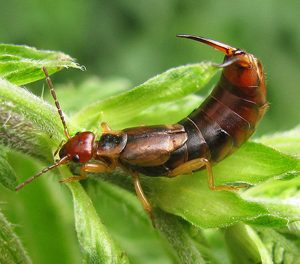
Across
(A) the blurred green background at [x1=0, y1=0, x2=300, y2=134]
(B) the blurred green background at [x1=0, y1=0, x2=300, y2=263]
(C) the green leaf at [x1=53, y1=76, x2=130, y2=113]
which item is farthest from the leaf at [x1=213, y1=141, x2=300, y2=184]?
(A) the blurred green background at [x1=0, y1=0, x2=300, y2=134]

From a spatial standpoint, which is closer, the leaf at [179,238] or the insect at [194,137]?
the leaf at [179,238]

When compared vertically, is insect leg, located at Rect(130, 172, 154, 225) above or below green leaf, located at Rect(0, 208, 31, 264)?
above

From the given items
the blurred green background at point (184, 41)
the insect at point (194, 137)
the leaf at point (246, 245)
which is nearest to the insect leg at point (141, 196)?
the insect at point (194, 137)

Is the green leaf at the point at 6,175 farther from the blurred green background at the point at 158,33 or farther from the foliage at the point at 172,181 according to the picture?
the blurred green background at the point at 158,33

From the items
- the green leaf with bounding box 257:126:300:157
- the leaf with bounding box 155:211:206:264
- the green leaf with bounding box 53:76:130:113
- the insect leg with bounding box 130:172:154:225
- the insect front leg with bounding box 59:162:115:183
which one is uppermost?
the green leaf with bounding box 257:126:300:157

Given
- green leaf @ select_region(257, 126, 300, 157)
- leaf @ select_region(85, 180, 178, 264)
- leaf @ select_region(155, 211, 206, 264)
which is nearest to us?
leaf @ select_region(155, 211, 206, 264)

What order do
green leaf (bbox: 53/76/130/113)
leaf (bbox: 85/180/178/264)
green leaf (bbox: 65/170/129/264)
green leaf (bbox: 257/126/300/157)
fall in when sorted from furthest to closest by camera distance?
green leaf (bbox: 53/76/130/113) < leaf (bbox: 85/180/178/264) < green leaf (bbox: 257/126/300/157) < green leaf (bbox: 65/170/129/264)

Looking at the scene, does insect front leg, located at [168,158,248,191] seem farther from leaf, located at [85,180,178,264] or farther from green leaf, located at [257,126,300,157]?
leaf, located at [85,180,178,264]
